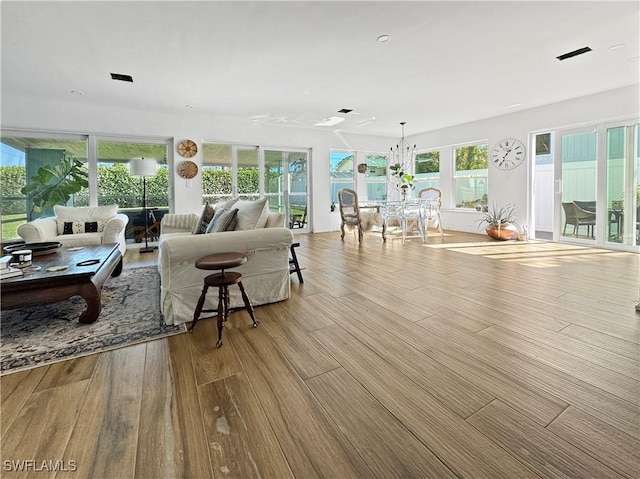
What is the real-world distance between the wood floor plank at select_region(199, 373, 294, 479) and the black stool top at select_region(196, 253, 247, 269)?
79cm

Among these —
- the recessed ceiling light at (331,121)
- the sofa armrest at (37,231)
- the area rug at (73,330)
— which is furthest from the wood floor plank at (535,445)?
the recessed ceiling light at (331,121)

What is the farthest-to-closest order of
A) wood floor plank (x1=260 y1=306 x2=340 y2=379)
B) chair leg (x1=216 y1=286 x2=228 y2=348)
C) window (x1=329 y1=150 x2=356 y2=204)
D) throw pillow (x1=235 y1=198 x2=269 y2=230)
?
window (x1=329 y1=150 x2=356 y2=204)
throw pillow (x1=235 y1=198 x2=269 y2=230)
chair leg (x1=216 y1=286 x2=228 y2=348)
wood floor plank (x1=260 y1=306 x2=340 y2=379)

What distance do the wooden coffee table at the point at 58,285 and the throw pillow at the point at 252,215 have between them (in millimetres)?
1208

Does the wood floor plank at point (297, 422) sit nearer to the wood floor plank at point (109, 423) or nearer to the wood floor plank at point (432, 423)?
the wood floor plank at point (432, 423)

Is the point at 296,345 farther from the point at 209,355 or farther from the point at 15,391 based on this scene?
the point at 15,391

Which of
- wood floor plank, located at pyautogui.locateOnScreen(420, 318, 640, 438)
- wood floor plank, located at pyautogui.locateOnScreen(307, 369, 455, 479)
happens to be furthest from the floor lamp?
wood floor plank, located at pyautogui.locateOnScreen(420, 318, 640, 438)

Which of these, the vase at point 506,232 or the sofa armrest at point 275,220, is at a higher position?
the sofa armrest at point 275,220

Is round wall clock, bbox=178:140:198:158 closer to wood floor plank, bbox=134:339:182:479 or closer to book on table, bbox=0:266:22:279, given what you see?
book on table, bbox=0:266:22:279

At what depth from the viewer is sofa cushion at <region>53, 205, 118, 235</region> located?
15.0 feet

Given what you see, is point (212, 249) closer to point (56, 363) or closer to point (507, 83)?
point (56, 363)

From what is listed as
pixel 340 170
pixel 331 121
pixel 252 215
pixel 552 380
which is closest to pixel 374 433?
pixel 552 380

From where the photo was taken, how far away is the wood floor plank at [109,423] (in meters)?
1.13

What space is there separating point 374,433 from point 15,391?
1.79 meters

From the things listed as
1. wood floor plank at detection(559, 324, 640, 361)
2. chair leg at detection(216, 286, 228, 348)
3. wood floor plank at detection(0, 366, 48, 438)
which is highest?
chair leg at detection(216, 286, 228, 348)
